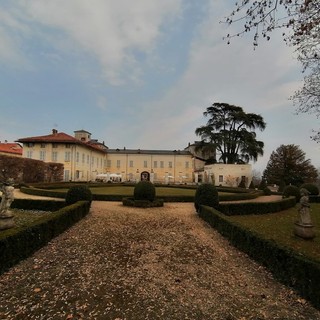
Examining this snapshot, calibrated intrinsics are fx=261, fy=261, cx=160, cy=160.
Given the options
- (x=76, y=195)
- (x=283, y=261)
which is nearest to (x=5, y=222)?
(x=76, y=195)

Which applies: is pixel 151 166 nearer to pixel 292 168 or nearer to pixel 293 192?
pixel 292 168

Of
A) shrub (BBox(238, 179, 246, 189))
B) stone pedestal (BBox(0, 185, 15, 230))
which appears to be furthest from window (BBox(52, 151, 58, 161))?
stone pedestal (BBox(0, 185, 15, 230))

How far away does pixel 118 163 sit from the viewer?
162ft

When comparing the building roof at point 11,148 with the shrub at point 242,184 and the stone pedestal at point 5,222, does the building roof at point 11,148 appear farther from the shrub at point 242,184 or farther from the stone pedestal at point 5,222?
the stone pedestal at point 5,222

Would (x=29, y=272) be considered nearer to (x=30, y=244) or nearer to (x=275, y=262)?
(x=30, y=244)

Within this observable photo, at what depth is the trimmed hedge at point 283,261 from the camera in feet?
13.5

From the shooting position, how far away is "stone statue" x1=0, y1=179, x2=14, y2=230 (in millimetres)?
6988

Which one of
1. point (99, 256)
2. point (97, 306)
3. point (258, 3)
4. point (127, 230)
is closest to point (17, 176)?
point (127, 230)

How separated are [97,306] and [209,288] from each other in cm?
195

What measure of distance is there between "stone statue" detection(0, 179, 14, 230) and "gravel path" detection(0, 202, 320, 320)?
1316 mm

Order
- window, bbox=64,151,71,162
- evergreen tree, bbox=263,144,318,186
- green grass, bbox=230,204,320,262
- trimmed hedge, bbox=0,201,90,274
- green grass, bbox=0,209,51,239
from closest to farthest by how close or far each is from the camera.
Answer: trimmed hedge, bbox=0,201,90,274 < green grass, bbox=0,209,51,239 < green grass, bbox=230,204,320,262 < window, bbox=64,151,71,162 < evergreen tree, bbox=263,144,318,186

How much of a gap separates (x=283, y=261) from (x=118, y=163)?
45.4 m

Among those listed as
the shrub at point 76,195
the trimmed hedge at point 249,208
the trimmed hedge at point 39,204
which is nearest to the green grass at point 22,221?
the trimmed hedge at point 39,204

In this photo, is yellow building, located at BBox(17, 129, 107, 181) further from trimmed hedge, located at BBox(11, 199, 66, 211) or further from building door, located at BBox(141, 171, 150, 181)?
trimmed hedge, located at BBox(11, 199, 66, 211)
